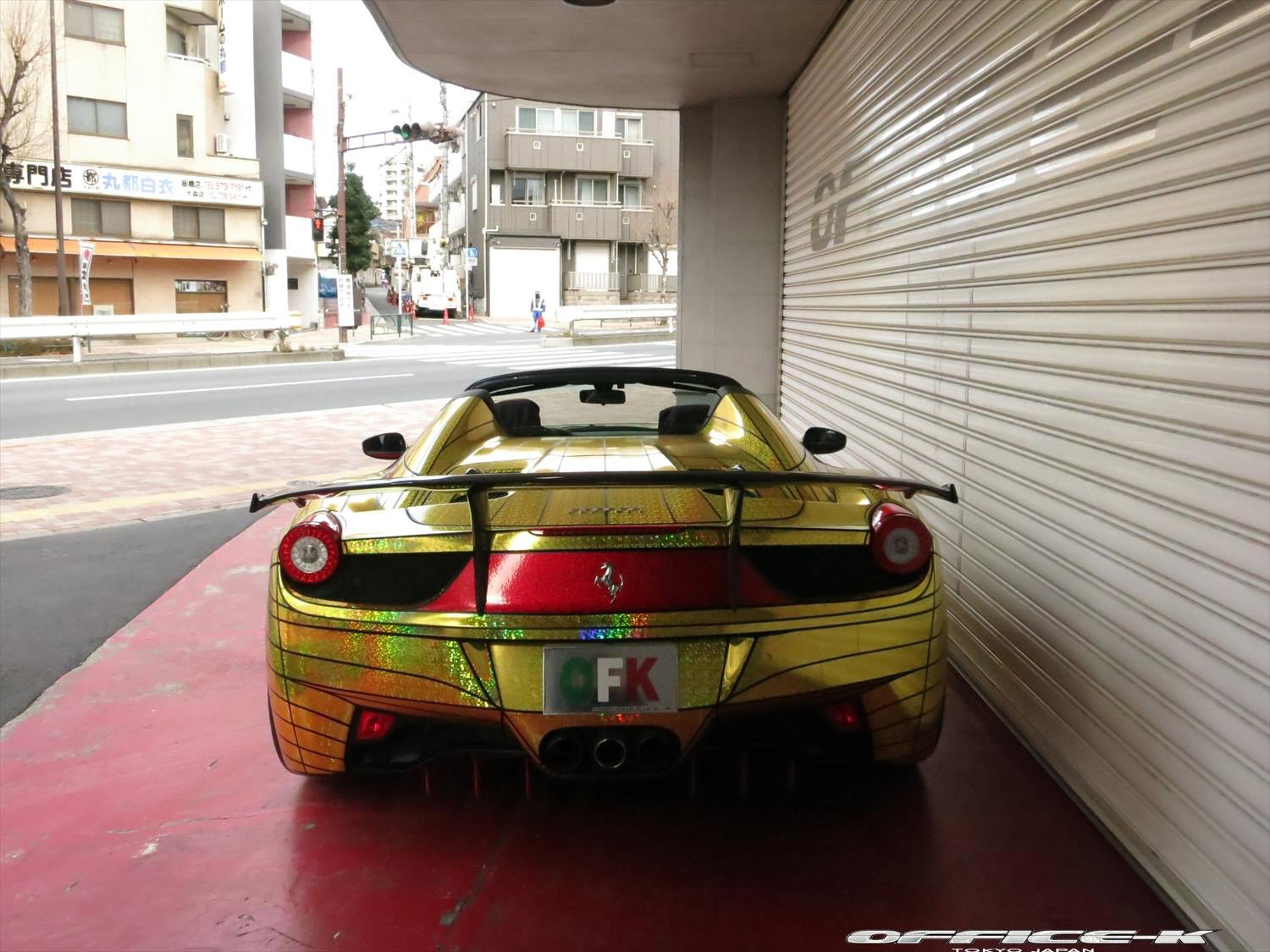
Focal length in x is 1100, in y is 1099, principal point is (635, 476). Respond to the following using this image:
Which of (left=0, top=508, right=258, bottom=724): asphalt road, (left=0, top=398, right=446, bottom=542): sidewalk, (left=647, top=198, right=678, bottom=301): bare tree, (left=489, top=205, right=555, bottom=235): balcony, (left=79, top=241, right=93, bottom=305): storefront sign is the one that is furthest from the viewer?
(left=647, top=198, right=678, bottom=301): bare tree

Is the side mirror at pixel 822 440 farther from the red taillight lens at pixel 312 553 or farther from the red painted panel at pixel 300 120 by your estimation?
the red painted panel at pixel 300 120

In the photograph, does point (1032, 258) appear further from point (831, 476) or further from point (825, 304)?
point (825, 304)

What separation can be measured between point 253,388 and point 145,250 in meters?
20.5

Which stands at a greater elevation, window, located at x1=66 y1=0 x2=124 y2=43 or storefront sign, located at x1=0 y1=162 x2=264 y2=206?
window, located at x1=66 y1=0 x2=124 y2=43

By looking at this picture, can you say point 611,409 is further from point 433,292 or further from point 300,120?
point 433,292

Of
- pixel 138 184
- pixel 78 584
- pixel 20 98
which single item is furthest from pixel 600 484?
pixel 138 184

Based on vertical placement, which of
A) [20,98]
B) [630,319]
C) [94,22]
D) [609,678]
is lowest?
[609,678]

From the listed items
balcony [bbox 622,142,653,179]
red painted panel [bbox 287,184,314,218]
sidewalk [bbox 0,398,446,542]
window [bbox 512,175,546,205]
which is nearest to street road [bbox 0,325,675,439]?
sidewalk [bbox 0,398,446,542]

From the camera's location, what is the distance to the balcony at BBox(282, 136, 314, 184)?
44.0m

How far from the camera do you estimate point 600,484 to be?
8.30 feet

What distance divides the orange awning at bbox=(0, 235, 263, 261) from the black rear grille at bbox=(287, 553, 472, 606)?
3447cm

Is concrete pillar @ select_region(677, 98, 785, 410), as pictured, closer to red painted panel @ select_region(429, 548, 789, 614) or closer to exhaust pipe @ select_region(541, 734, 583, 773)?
red painted panel @ select_region(429, 548, 789, 614)

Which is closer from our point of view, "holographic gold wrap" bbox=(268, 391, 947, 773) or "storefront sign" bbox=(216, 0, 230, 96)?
"holographic gold wrap" bbox=(268, 391, 947, 773)

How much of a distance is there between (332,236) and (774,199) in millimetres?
57201
